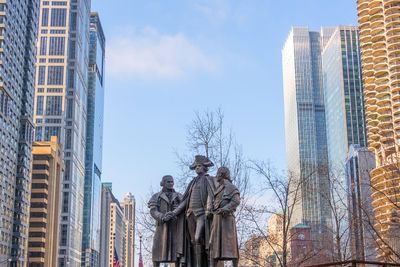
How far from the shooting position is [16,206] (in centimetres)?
10988

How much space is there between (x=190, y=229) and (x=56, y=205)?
13293 centimetres

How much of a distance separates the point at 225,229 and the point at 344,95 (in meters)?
145

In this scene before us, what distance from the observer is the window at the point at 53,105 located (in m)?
164

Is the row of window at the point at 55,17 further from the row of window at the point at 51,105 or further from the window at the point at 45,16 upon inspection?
the row of window at the point at 51,105

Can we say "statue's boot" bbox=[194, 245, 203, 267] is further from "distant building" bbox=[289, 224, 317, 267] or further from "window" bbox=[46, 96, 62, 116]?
"window" bbox=[46, 96, 62, 116]

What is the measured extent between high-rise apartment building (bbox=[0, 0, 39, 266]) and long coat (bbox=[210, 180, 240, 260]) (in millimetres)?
92618

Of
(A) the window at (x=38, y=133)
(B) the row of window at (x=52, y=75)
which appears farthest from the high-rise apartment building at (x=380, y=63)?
(B) the row of window at (x=52, y=75)

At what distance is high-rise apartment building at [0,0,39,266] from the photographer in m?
101

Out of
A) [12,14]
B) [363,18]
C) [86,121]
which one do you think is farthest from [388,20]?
[86,121]

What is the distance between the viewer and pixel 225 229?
11750mm

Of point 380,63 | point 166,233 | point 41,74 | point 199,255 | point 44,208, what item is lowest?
point 199,255

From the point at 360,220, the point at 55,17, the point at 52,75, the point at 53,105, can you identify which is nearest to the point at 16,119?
the point at 53,105

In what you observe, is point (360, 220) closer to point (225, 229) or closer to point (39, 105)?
point (225, 229)

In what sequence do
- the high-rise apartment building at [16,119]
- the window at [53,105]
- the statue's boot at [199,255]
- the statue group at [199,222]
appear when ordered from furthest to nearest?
the window at [53,105] < the high-rise apartment building at [16,119] < the statue's boot at [199,255] < the statue group at [199,222]
